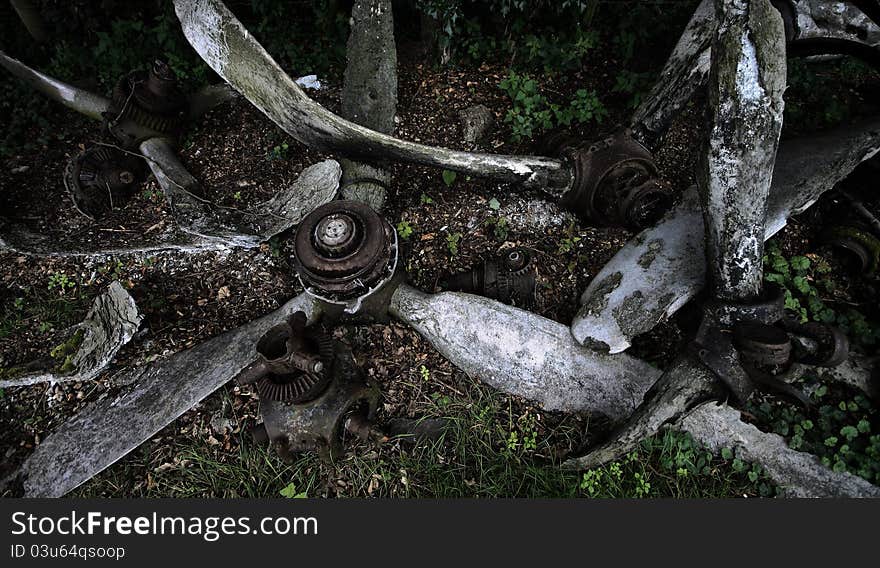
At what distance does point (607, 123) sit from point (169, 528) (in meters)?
3.34

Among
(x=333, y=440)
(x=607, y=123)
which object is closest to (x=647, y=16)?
(x=607, y=123)

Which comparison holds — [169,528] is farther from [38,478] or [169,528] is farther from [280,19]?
[280,19]

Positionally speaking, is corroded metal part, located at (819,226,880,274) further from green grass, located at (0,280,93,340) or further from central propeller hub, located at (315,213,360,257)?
green grass, located at (0,280,93,340)

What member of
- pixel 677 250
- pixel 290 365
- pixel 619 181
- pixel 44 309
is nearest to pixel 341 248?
pixel 290 365

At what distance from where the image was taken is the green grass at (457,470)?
8.32ft

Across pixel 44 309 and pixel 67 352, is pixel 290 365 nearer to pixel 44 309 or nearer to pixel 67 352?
pixel 67 352

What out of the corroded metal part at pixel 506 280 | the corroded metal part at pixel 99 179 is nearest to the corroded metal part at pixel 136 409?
the corroded metal part at pixel 506 280

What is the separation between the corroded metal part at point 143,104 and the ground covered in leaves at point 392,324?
279mm

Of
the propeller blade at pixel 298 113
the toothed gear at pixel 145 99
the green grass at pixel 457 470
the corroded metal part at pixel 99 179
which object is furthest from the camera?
the corroded metal part at pixel 99 179

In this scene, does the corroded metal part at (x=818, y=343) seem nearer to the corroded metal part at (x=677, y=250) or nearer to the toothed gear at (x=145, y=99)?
the corroded metal part at (x=677, y=250)

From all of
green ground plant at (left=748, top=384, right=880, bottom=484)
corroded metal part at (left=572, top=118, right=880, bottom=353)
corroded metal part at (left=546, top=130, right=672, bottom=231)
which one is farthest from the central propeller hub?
green ground plant at (left=748, top=384, right=880, bottom=484)

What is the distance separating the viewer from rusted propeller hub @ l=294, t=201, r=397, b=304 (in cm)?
244

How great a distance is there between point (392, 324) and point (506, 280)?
0.69 meters

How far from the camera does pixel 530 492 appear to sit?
2.53m
